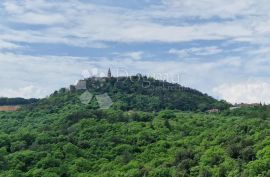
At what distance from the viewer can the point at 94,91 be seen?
112375 mm

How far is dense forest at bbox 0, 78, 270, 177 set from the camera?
50.4m

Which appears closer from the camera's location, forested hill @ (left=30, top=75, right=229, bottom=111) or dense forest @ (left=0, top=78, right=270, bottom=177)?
dense forest @ (left=0, top=78, right=270, bottom=177)

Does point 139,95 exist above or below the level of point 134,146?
above

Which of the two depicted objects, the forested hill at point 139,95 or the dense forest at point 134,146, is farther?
the forested hill at point 139,95

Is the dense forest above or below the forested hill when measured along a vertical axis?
below

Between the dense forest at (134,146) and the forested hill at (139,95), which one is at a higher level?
the forested hill at (139,95)

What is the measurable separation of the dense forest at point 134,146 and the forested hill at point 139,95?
14418 mm

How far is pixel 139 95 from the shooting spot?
110938 mm

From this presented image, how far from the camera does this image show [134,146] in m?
64.9

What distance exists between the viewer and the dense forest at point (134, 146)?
5041 cm

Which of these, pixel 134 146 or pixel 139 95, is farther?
pixel 139 95

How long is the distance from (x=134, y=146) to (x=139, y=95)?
152 feet

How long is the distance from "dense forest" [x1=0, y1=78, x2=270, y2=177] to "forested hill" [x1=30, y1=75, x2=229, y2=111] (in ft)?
Answer: 47.3

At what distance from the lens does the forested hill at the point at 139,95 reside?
346 feet
